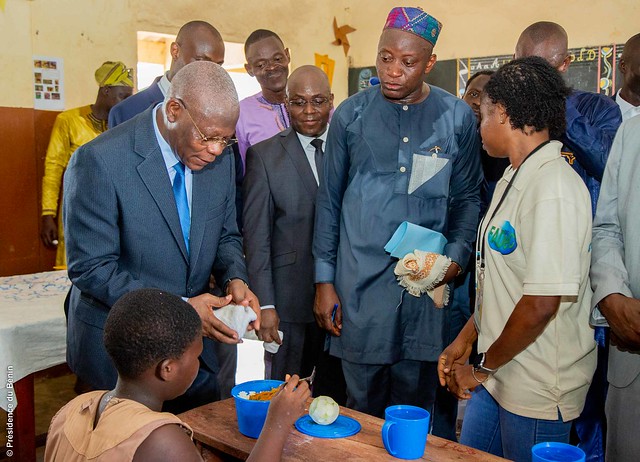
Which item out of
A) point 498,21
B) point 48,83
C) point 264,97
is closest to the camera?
point 264,97

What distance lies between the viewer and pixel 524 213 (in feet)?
6.28

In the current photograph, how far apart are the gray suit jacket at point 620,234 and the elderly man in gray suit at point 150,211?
1.18m

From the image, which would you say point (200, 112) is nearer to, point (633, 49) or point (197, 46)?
point (197, 46)

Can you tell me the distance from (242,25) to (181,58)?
3.27 meters

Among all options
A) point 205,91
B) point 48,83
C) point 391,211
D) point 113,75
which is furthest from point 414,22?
point 48,83

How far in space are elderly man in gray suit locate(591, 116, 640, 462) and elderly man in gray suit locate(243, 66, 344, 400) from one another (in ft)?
4.70

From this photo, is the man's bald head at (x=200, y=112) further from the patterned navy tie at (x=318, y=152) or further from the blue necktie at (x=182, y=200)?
the patterned navy tie at (x=318, y=152)

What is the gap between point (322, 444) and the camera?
1.84 m

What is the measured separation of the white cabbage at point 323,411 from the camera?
193 cm

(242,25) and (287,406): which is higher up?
(242,25)

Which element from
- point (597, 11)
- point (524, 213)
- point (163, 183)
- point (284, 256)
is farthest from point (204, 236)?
point (597, 11)

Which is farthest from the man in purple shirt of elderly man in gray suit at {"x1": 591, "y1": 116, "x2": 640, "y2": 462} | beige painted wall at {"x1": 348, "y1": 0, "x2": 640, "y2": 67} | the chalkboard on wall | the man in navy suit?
beige painted wall at {"x1": 348, "y1": 0, "x2": 640, "y2": 67}

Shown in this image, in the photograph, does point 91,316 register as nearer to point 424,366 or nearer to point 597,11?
point 424,366

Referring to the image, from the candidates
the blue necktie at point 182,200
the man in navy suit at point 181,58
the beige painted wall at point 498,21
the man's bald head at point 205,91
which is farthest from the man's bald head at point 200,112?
the beige painted wall at point 498,21
